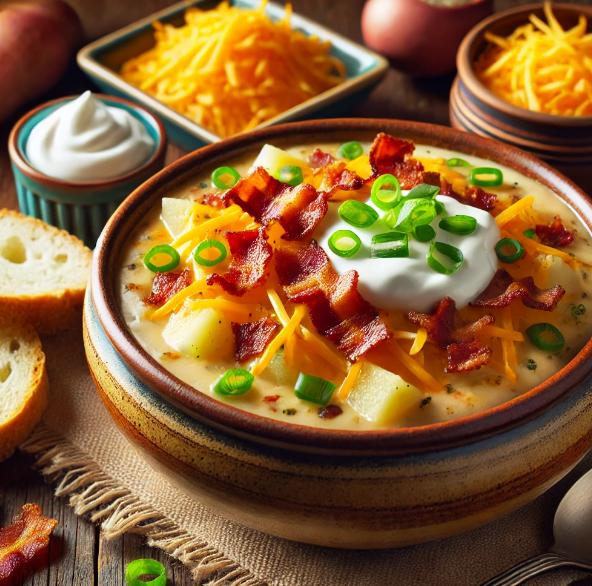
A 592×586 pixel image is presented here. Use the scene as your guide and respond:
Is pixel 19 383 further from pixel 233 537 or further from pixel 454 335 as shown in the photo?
pixel 454 335

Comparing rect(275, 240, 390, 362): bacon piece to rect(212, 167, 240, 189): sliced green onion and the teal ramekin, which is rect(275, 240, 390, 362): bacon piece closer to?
rect(212, 167, 240, 189): sliced green onion

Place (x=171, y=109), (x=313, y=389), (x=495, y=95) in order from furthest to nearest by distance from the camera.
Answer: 1. (x=171, y=109)
2. (x=495, y=95)
3. (x=313, y=389)

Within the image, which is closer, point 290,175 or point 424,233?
point 424,233

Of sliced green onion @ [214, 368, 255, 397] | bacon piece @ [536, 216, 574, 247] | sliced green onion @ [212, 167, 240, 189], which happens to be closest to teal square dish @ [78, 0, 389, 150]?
sliced green onion @ [212, 167, 240, 189]

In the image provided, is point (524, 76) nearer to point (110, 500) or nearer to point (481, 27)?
point (481, 27)

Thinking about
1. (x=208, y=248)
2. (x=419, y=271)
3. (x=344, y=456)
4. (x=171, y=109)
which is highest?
(x=419, y=271)

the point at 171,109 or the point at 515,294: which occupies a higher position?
the point at 515,294

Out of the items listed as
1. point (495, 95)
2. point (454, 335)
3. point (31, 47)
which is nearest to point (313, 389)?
point (454, 335)
